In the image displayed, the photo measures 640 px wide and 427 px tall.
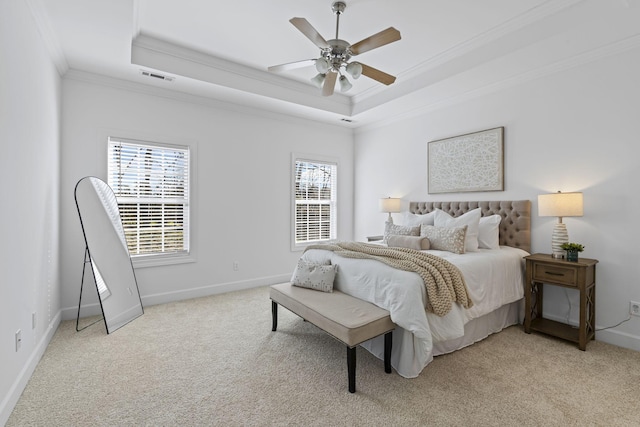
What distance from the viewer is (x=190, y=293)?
4.14 metres

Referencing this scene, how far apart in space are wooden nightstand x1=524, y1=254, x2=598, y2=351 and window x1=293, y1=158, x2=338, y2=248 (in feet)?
10.7

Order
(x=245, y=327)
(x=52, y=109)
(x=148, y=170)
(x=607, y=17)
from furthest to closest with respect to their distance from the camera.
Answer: (x=148, y=170)
(x=245, y=327)
(x=52, y=109)
(x=607, y=17)

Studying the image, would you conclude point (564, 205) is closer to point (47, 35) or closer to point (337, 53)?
point (337, 53)

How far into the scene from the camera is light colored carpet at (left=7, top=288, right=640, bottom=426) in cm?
184

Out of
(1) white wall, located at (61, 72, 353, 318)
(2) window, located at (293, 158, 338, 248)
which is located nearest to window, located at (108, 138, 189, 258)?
(1) white wall, located at (61, 72, 353, 318)

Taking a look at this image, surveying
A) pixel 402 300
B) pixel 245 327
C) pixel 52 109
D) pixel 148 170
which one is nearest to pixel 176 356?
pixel 245 327

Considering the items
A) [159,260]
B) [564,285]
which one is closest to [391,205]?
[564,285]

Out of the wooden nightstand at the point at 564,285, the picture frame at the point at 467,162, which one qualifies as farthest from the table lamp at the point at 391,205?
the wooden nightstand at the point at 564,285

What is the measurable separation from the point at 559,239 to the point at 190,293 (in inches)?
171

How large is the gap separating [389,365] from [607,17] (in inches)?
129

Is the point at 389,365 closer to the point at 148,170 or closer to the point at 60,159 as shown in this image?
the point at 148,170

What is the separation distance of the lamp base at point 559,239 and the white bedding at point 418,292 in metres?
0.31

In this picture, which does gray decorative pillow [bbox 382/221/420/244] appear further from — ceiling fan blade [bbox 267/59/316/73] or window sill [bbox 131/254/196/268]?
window sill [bbox 131/254/196/268]

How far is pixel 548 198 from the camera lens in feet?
9.75
